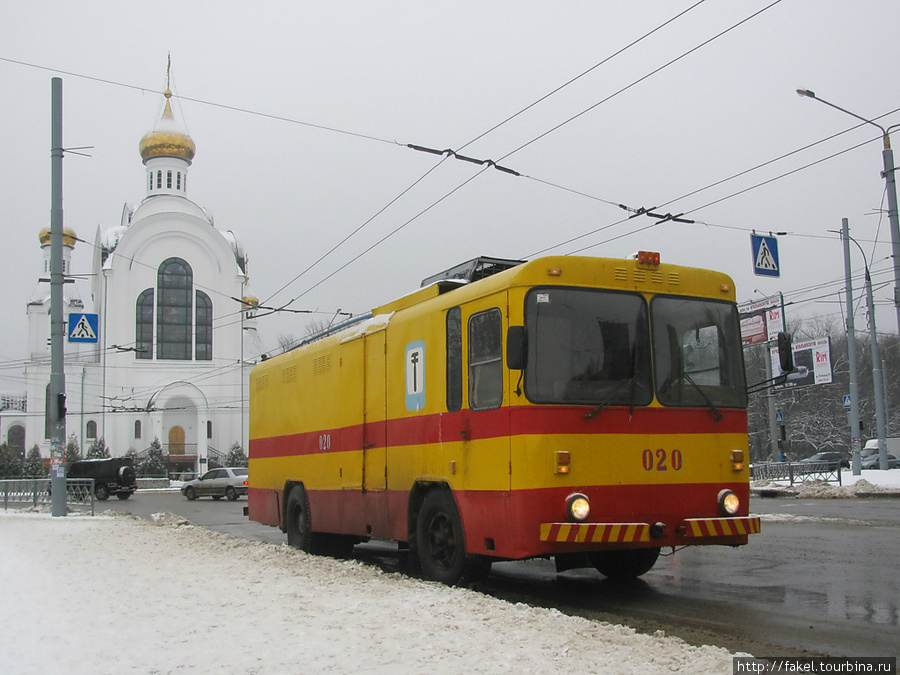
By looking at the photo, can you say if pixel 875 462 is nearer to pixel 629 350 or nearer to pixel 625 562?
pixel 625 562

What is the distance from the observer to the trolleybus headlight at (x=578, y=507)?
26.2 ft

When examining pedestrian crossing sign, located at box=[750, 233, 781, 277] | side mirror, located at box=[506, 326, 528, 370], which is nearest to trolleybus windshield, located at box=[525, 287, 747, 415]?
side mirror, located at box=[506, 326, 528, 370]

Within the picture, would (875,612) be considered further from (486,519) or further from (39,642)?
(39,642)

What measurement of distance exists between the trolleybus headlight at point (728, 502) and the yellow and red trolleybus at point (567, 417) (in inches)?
0.7

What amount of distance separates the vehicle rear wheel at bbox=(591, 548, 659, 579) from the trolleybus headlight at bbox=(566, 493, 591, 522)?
1.81m

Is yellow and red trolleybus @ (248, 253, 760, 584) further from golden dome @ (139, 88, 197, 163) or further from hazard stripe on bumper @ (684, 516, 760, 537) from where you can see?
golden dome @ (139, 88, 197, 163)

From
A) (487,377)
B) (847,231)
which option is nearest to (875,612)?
(487,377)

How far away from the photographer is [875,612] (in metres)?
7.55

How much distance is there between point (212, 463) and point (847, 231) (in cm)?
4452

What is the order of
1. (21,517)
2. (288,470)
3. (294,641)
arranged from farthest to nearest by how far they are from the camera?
(21,517) < (288,470) < (294,641)

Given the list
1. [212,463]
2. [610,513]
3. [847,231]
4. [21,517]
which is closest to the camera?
[610,513]

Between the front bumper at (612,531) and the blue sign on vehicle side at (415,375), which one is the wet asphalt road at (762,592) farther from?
the blue sign on vehicle side at (415,375)

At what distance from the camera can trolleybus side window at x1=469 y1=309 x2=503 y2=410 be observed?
8.55 metres

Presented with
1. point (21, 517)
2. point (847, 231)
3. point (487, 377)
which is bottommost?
point (21, 517)
